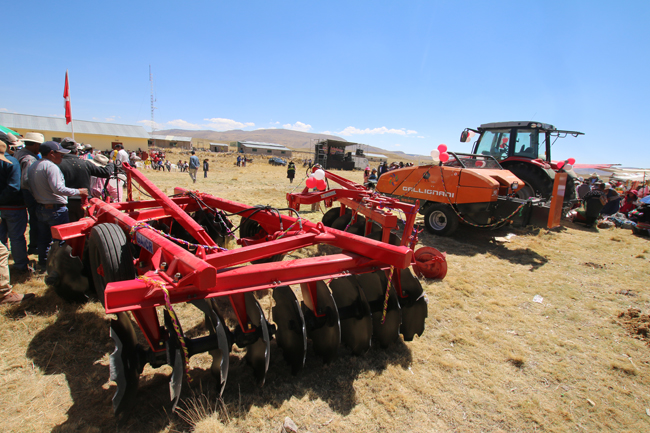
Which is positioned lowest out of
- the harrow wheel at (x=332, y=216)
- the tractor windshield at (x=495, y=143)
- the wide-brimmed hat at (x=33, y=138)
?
the harrow wheel at (x=332, y=216)

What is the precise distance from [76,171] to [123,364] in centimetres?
374

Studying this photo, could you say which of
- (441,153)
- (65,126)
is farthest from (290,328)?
(65,126)

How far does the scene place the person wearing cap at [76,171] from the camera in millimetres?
4480

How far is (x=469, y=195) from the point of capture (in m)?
6.52

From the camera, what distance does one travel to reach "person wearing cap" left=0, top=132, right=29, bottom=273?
3648 millimetres

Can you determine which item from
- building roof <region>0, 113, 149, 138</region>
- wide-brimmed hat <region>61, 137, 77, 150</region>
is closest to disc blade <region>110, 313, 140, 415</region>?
wide-brimmed hat <region>61, 137, 77, 150</region>

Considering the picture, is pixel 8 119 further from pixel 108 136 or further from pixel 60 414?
pixel 60 414

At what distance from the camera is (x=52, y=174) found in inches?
147

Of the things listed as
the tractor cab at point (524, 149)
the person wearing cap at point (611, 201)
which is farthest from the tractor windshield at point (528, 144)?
the person wearing cap at point (611, 201)

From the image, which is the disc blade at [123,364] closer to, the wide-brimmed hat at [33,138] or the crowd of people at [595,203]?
the wide-brimmed hat at [33,138]

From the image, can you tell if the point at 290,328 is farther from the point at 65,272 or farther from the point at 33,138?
the point at 33,138

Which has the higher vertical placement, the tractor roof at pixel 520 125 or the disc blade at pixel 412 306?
the tractor roof at pixel 520 125

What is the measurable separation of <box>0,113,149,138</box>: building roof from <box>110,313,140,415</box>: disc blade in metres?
50.0

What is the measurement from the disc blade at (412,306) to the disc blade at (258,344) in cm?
136
